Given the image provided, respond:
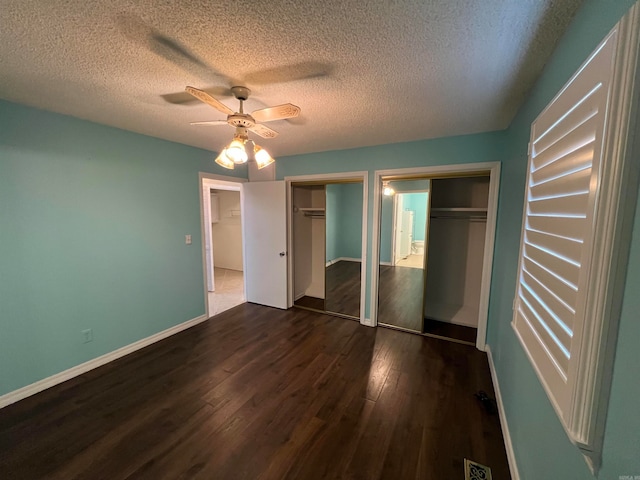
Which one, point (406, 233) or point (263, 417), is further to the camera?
point (406, 233)

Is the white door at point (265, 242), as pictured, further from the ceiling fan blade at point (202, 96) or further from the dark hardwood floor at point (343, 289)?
the ceiling fan blade at point (202, 96)

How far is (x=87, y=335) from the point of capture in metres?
2.47

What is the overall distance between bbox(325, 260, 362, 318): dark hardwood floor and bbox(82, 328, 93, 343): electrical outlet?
283 centimetres

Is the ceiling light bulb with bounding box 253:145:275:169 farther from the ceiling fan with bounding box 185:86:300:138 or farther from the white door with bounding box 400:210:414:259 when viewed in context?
the white door with bounding box 400:210:414:259

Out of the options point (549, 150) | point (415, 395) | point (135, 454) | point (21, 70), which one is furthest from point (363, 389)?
point (21, 70)

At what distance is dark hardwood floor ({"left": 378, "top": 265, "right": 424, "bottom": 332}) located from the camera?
3.61 metres

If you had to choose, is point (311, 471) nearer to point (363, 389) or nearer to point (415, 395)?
point (363, 389)

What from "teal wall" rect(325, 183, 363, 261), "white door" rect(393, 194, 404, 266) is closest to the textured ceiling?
"white door" rect(393, 194, 404, 266)

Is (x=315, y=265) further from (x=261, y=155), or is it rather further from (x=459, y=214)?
(x=261, y=155)

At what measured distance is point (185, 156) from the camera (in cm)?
323

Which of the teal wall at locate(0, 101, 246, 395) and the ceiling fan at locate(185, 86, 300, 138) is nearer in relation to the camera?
the ceiling fan at locate(185, 86, 300, 138)

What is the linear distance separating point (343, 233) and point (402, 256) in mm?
1733

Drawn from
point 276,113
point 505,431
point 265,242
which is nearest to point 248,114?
point 276,113

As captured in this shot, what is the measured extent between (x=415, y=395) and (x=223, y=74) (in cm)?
284
